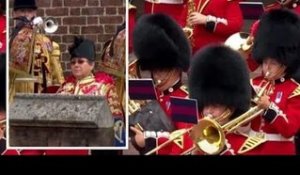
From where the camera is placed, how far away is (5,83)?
4.78 m

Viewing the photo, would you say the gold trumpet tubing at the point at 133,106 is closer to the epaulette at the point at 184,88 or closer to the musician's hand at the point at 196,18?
the epaulette at the point at 184,88

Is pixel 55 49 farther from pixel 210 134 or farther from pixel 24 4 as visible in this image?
pixel 210 134

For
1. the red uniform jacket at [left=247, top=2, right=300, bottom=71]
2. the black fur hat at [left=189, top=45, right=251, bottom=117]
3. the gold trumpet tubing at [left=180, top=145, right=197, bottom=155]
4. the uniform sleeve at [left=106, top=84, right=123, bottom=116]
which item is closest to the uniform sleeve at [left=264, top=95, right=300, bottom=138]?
the black fur hat at [left=189, top=45, right=251, bottom=117]

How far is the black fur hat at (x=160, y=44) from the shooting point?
16.3ft

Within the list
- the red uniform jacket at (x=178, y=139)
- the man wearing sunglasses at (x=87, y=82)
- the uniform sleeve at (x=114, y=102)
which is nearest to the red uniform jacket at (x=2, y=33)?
the man wearing sunglasses at (x=87, y=82)

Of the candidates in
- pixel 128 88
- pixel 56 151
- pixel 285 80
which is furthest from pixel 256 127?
pixel 56 151

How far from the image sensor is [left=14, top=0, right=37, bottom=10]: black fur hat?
4.72 metres

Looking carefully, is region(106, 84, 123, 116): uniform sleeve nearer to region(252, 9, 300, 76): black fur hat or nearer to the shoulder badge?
region(252, 9, 300, 76): black fur hat

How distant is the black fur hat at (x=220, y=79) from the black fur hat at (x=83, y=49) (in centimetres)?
51

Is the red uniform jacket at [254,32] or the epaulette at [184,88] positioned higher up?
the red uniform jacket at [254,32]

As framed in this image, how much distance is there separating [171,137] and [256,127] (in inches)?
16.9

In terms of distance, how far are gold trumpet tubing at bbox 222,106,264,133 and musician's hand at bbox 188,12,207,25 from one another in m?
0.65
